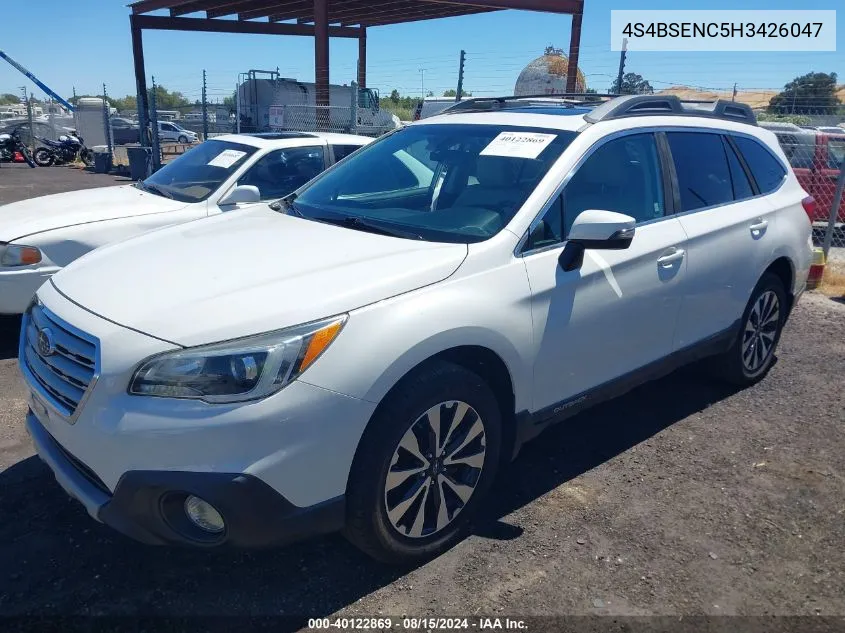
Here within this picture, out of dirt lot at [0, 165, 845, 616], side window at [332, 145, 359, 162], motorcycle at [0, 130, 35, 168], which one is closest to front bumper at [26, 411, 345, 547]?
dirt lot at [0, 165, 845, 616]

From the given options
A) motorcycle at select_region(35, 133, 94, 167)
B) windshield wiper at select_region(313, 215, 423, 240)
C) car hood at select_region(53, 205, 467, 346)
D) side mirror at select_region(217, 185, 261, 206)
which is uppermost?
windshield wiper at select_region(313, 215, 423, 240)

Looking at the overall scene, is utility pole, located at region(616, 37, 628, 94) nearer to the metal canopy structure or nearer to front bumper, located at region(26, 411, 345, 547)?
the metal canopy structure

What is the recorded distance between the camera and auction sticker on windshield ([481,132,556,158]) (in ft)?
10.9

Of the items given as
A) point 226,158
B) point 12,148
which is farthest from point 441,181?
point 12,148

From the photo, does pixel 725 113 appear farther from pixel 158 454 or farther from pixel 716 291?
pixel 158 454

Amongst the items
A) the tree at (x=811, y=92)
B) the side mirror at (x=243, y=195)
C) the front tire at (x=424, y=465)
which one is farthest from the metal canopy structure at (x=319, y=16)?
the tree at (x=811, y=92)

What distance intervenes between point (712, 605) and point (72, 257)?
464 cm

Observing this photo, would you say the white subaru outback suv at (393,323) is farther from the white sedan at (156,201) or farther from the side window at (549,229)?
the white sedan at (156,201)

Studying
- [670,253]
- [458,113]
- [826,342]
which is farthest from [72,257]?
[826,342]

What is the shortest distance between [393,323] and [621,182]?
5.76ft

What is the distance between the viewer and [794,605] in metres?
2.68

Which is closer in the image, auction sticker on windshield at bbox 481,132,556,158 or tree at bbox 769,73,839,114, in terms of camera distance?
auction sticker on windshield at bbox 481,132,556,158

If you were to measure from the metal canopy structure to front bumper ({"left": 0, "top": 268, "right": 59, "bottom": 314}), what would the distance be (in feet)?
35.0

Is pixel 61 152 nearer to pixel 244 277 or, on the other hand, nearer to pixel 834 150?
pixel 834 150
